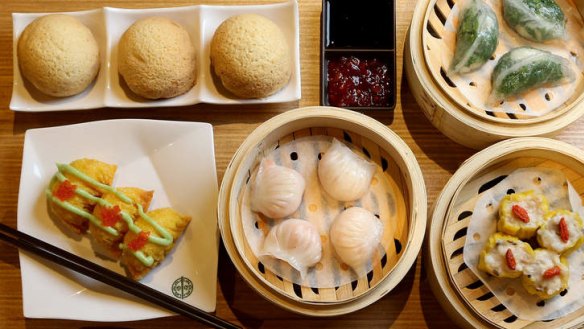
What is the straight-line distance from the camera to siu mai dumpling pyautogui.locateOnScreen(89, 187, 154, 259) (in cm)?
198

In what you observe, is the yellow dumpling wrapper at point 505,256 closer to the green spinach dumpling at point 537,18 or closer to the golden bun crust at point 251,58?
the green spinach dumpling at point 537,18

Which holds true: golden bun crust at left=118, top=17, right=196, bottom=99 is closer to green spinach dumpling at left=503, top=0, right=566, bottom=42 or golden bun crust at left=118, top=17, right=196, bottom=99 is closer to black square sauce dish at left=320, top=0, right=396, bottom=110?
black square sauce dish at left=320, top=0, right=396, bottom=110

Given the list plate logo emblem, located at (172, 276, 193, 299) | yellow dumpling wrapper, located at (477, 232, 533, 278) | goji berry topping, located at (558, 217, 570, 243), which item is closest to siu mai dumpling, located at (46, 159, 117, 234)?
plate logo emblem, located at (172, 276, 193, 299)

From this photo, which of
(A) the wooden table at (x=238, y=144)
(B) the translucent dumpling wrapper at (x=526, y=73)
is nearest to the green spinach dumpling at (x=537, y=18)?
(B) the translucent dumpling wrapper at (x=526, y=73)

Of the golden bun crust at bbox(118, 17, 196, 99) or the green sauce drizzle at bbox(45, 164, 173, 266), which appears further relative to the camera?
the golden bun crust at bbox(118, 17, 196, 99)

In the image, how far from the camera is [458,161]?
2166 mm

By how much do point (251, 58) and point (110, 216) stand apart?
2.45 feet

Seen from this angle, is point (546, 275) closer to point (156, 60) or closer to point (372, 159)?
point (372, 159)

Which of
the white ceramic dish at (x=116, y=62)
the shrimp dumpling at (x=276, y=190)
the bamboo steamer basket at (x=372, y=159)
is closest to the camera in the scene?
the bamboo steamer basket at (x=372, y=159)

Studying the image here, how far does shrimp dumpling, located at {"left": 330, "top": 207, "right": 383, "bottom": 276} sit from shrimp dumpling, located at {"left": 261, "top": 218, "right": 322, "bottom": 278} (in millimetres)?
78

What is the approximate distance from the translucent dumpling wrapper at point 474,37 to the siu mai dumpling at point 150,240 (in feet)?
3.68

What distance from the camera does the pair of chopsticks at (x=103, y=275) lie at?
190cm

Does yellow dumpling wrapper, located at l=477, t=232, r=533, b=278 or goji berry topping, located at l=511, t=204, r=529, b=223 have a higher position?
goji berry topping, located at l=511, t=204, r=529, b=223

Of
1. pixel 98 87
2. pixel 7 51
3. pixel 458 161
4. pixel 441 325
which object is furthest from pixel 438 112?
pixel 7 51
